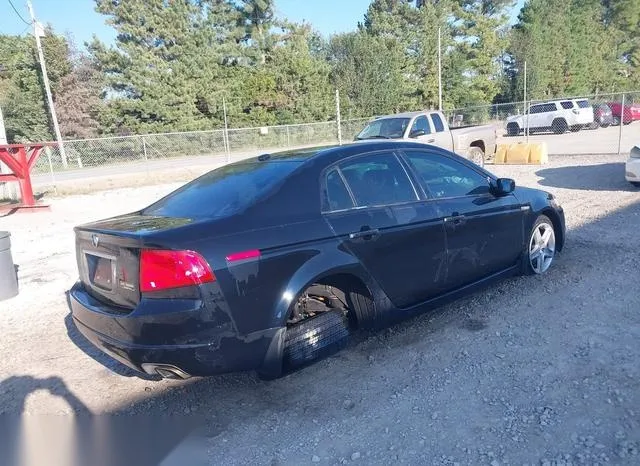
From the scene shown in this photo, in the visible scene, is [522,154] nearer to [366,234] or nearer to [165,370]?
[366,234]

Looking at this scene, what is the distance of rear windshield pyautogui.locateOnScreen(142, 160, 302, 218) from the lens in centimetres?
330

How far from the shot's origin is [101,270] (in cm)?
327

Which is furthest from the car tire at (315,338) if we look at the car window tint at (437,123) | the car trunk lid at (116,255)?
the car window tint at (437,123)

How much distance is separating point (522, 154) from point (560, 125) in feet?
50.4

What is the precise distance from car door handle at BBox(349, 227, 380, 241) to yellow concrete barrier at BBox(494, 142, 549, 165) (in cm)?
1342

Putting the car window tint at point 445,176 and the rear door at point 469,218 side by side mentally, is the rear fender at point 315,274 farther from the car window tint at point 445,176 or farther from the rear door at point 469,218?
the car window tint at point 445,176

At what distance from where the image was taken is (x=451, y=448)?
104 inches

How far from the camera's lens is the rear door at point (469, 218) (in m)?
4.08

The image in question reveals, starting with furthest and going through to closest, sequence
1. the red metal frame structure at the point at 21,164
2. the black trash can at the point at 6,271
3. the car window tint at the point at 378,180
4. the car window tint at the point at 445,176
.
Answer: the red metal frame structure at the point at 21,164 < the black trash can at the point at 6,271 < the car window tint at the point at 445,176 < the car window tint at the point at 378,180

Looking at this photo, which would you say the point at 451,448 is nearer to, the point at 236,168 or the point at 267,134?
the point at 236,168

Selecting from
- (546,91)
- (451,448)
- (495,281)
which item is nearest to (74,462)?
(451,448)

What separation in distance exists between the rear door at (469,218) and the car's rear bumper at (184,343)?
1.82 metres

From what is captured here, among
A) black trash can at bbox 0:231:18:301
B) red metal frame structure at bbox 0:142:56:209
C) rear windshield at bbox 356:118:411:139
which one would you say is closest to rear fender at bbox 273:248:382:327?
black trash can at bbox 0:231:18:301

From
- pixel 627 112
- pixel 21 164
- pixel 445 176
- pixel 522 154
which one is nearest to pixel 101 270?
pixel 445 176
